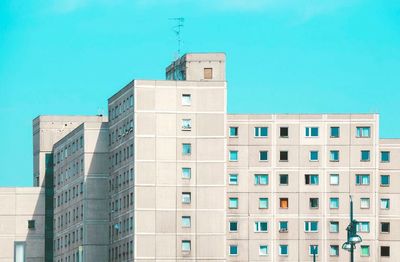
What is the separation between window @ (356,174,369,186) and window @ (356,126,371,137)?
15.3 feet

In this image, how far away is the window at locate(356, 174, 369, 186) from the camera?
603ft

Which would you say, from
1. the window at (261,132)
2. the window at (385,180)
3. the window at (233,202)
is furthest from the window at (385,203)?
the window at (233,202)

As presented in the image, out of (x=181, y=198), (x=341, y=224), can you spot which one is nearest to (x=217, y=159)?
(x=181, y=198)

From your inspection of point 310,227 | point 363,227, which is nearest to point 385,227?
point 363,227

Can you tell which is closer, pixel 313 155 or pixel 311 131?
pixel 311 131

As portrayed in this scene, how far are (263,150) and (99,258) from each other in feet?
79.3

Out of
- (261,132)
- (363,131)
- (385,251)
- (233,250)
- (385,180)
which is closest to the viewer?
(363,131)

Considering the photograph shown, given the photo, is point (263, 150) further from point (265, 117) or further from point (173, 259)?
point (173, 259)

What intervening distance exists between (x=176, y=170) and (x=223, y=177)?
17.5ft

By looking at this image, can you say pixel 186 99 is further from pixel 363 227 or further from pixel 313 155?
pixel 363 227

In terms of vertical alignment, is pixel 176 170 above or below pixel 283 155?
below

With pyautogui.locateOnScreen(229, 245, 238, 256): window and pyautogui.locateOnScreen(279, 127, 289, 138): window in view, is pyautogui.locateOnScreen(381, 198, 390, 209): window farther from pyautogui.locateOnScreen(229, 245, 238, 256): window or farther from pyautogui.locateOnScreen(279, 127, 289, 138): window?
pyautogui.locateOnScreen(229, 245, 238, 256): window

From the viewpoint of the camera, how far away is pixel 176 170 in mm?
176875

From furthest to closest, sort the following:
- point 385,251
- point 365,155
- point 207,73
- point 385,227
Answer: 1. point 385,227
2. point 385,251
3. point 365,155
4. point 207,73
